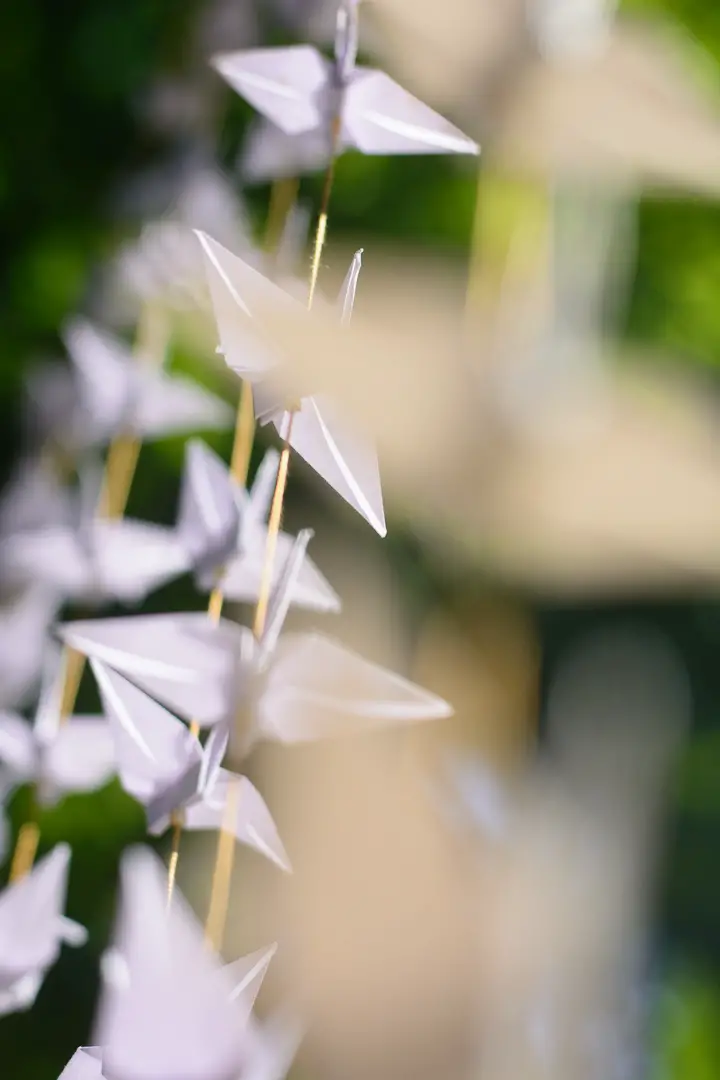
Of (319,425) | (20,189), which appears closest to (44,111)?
(20,189)

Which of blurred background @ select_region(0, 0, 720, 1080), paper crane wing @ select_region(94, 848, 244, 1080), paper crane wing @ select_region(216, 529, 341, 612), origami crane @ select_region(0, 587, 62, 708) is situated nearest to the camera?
paper crane wing @ select_region(94, 848, 244, 1080)

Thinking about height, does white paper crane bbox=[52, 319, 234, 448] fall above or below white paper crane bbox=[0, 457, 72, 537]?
above

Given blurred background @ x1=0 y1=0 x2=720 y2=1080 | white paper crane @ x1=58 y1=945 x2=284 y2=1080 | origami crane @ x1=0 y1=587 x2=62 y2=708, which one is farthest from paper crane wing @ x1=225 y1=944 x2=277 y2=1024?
blurred background @ x1=0 y1=0 x2=720 y2=1080

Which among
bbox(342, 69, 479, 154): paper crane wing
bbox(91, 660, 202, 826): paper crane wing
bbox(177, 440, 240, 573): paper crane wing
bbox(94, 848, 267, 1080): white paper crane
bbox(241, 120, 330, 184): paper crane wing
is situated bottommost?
bbox(94, 848, 267, 1080): white paper crane

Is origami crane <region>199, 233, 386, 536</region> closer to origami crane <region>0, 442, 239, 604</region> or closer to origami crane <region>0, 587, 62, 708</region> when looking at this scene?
origami crane <region>0, 442, 239, 604</region>

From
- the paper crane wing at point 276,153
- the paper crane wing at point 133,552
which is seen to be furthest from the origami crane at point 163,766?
the paper crane wing at point 276,153

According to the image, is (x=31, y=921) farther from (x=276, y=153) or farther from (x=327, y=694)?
(x=276, y=153)
